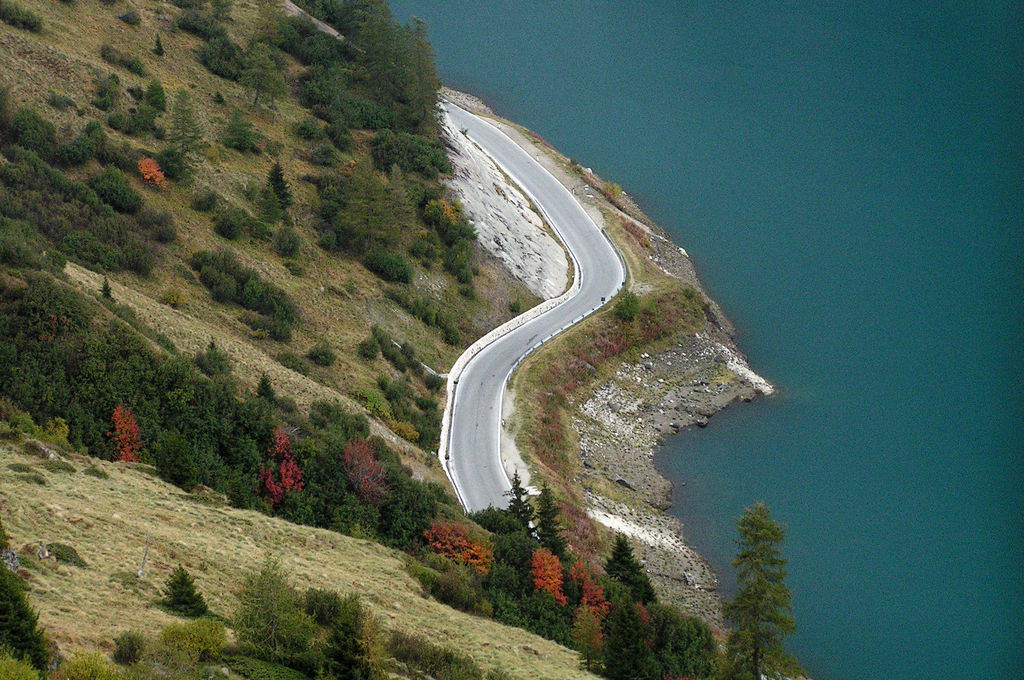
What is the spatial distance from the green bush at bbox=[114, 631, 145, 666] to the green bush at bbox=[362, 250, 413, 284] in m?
47.3

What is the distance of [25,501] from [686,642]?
27.0 meters

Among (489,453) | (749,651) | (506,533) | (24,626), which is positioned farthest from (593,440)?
(24,626)

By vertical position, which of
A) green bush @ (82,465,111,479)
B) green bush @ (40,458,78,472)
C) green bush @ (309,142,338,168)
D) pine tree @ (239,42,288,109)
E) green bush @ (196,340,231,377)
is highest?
pine tree @ (239,42,288,109)

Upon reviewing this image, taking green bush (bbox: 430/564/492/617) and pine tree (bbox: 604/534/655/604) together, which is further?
pine tree (bbox: 604/534/655/604)

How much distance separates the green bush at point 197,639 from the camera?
838 inches

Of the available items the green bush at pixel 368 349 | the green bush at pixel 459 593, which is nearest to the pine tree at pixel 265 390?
the green bush at pixel 459 593

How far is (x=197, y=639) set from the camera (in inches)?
855

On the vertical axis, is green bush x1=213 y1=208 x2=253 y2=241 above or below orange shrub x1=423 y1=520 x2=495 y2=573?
above

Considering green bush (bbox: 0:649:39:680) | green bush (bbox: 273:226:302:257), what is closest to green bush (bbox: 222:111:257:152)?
green bush (bbox: 273:226:302:257)

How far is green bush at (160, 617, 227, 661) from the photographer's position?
21.3m

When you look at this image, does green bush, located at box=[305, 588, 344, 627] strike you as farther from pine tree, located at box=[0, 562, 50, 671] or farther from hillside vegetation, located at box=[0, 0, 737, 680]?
pine tree, located at box=[0, 562, 50, 671]

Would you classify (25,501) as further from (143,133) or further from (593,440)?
(593,440)

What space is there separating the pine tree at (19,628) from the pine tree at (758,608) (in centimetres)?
2338

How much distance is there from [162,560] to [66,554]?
2.89 m
